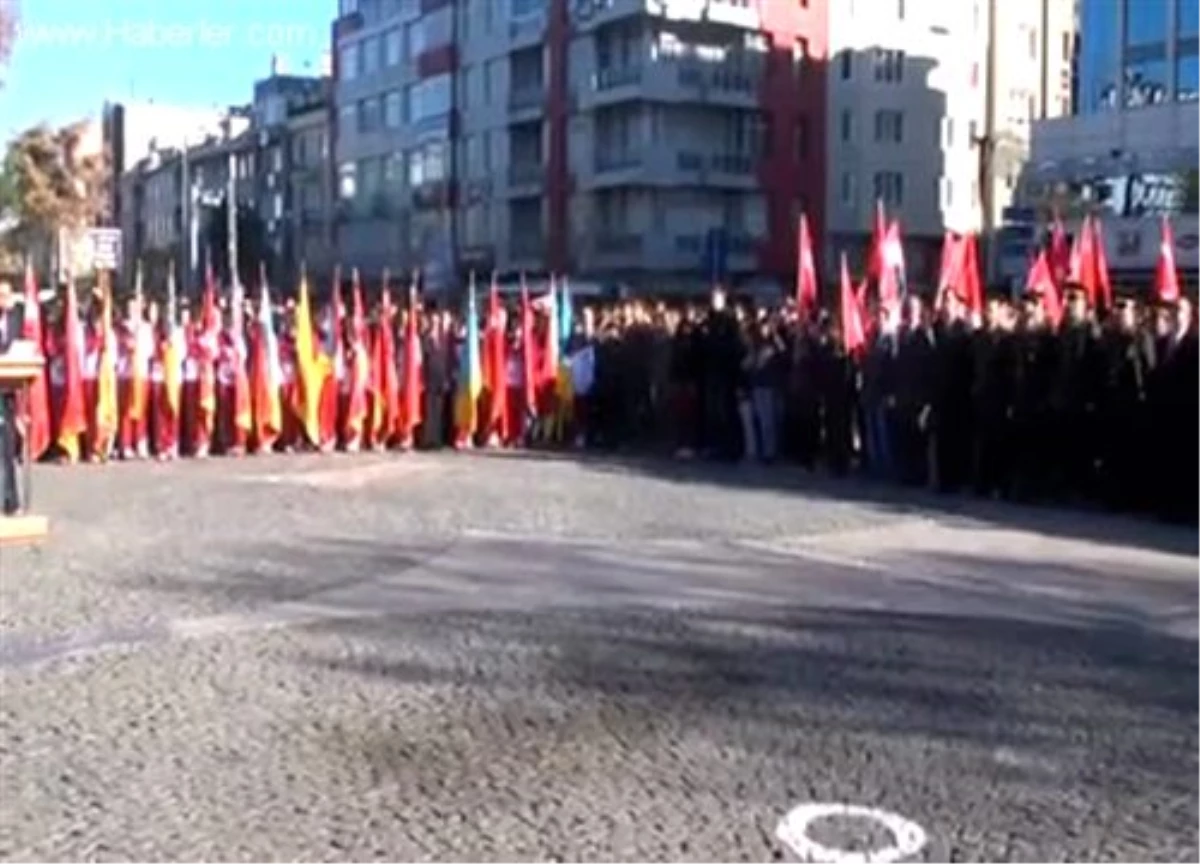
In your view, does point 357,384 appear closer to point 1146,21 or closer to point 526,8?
point 1146,21

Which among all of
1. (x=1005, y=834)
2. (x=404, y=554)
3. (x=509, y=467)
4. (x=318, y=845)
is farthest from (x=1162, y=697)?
(x=509, y=467)

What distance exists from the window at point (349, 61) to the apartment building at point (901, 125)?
29.1 m

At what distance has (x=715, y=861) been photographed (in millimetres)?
6715

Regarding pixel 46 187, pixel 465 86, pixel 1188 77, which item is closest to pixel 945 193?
pixel 465 86

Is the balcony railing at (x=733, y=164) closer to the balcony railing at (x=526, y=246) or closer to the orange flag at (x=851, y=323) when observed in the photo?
the balcony railing at (x=526, y=246)

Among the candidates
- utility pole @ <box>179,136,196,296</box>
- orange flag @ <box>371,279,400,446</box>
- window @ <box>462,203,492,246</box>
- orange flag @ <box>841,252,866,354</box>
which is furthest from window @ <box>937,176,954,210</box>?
orange flag @ <box>841,252,866,354</box>

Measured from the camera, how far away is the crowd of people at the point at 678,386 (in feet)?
61.7

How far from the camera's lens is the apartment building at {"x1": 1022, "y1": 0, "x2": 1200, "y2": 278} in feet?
171

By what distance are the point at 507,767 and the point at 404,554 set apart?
273 inches

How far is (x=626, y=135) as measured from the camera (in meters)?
77.0

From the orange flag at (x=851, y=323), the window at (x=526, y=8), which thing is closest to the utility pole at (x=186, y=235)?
the window at (x=526, y=8)

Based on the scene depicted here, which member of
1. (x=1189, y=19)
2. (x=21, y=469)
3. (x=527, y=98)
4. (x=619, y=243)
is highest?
(x=527, y=98)

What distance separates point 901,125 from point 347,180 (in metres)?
31.9

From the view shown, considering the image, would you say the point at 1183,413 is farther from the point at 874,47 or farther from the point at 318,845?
the point at 874,47
